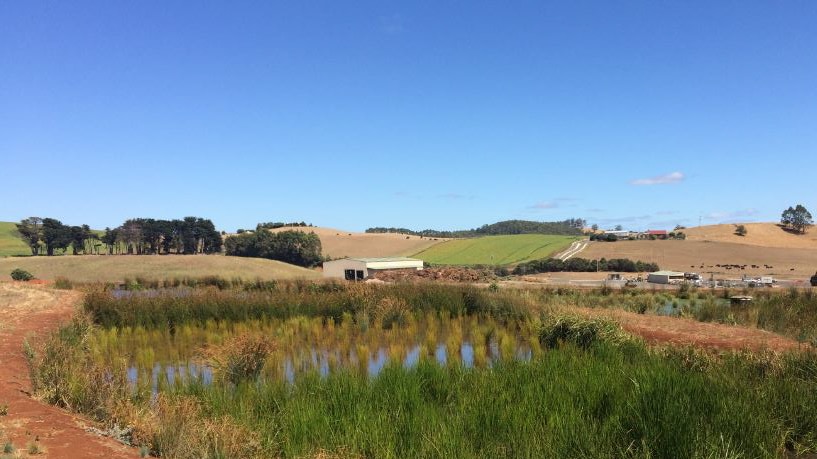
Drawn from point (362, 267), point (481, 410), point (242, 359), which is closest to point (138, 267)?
point (362, 267)

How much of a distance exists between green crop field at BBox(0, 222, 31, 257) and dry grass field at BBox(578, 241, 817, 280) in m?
103

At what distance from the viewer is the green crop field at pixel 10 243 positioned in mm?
102312

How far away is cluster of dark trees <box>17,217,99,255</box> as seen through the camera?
3794 inches

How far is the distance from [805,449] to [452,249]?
358ft

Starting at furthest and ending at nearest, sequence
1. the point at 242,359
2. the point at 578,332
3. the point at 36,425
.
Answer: the point at 578,332 < the point at 242,359 < the point at 36,425

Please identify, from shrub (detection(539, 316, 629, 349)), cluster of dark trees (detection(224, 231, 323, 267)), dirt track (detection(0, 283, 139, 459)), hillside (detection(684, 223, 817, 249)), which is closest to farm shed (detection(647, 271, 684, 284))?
shrub (detection(539, 316, 629, 349))

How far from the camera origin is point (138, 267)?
56.0 metres

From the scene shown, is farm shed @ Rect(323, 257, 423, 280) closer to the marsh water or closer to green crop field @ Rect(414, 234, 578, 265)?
green crop field @ Rect(414, 234, 578, 265)

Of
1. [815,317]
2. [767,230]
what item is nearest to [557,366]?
[815,317]

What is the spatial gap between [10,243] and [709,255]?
441 feet

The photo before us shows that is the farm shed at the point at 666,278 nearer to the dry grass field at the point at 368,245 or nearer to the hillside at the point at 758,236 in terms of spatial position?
the dry grass field at the point at 368,245

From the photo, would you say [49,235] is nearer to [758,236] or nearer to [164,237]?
[164,237]

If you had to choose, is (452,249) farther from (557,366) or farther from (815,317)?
(557,366)

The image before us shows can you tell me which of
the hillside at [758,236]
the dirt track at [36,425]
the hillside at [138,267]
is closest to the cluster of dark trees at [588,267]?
the hillside at [138,267]
